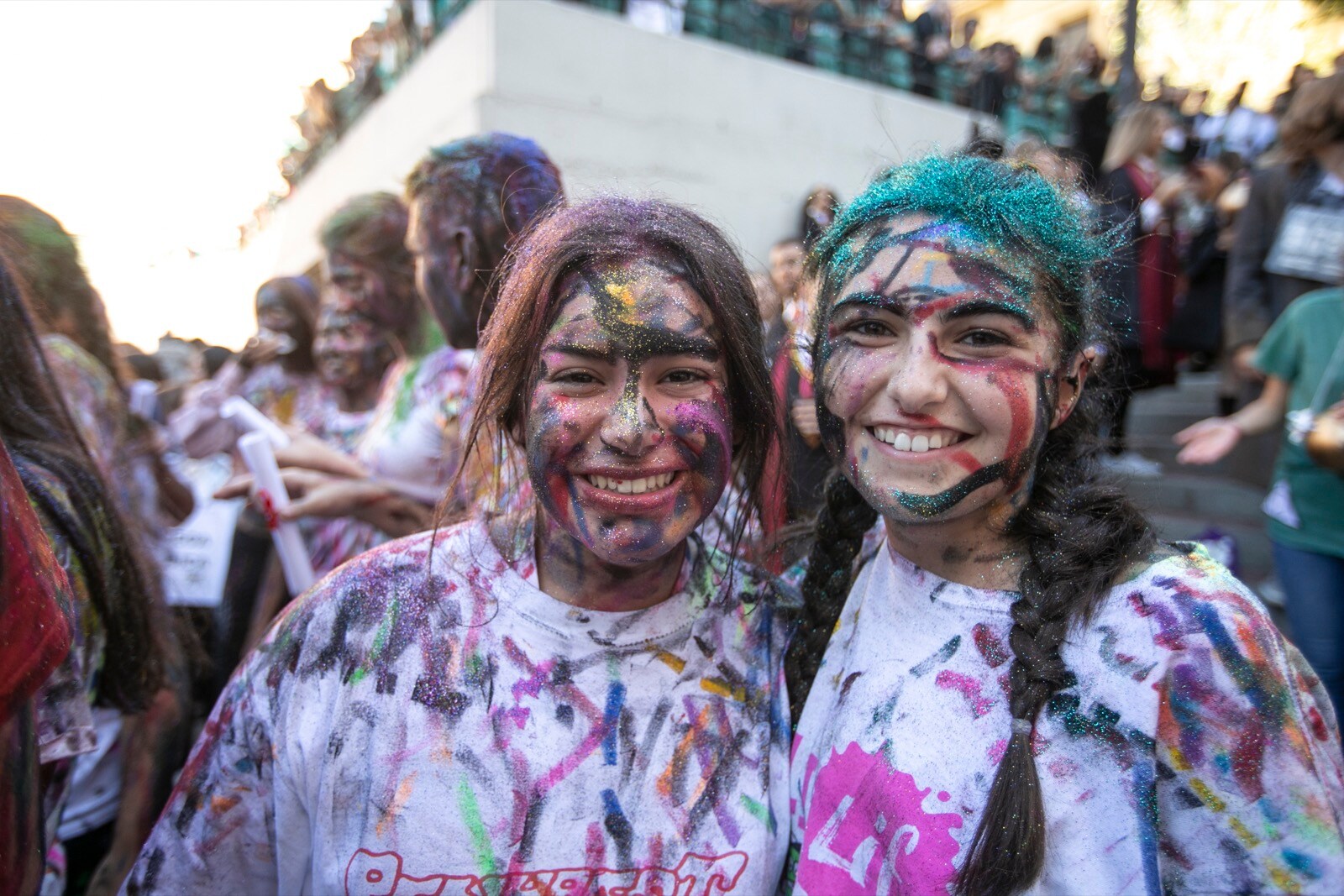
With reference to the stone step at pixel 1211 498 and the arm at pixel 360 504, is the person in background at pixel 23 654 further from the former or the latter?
the stone step at pixel 1211 498

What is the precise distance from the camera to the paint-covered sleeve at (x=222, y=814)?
1.48m

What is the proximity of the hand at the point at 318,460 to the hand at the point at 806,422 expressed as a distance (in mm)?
1313

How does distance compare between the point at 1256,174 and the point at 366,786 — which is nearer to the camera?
the point at 366,786

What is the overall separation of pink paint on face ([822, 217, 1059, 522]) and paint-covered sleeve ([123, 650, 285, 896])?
3.76 feet

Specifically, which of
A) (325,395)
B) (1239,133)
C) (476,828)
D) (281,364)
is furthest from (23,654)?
(1239,133)

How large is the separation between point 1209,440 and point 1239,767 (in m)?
1.67

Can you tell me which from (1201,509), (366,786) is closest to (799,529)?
(366,786)

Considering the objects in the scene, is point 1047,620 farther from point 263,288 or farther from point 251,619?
point 263,288

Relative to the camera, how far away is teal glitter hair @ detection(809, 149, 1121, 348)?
138 centimetres

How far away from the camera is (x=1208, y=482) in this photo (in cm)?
508

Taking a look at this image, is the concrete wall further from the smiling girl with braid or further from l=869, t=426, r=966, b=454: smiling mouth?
l=869, t=426, r=966, b=454: smiling mouth

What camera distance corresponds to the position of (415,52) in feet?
23.1

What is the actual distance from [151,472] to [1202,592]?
10.1ft

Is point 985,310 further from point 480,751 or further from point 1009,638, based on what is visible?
point 480,751
